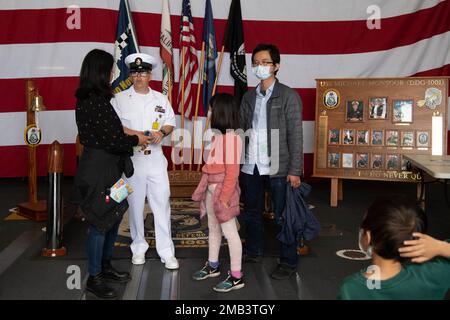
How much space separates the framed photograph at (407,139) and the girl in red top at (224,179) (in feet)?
8.15

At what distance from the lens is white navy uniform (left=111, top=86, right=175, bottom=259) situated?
305 cm

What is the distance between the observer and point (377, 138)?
4895mm

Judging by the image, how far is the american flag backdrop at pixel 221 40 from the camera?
18.6 feet

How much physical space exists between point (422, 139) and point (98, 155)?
3197 mm

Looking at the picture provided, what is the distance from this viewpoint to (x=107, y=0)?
18.5 ft

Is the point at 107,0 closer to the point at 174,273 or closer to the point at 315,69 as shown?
the point at 315,69

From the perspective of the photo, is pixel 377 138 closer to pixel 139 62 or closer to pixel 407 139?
pixel 407 139

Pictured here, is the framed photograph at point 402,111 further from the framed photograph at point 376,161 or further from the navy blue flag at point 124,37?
the navy blue flag at point 124,37

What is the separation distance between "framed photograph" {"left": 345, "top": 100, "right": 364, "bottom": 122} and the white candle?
2.08 feet

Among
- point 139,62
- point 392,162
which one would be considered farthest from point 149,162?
point 392,162

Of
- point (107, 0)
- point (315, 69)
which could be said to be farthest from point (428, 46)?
point (107, 0)

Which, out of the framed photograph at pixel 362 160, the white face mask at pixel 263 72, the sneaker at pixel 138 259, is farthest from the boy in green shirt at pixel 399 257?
the framed photograph at pixel 362 160

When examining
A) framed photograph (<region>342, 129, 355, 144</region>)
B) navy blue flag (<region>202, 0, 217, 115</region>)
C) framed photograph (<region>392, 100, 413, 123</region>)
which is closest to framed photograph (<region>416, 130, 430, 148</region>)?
framed photograph (<region>392, 100, 413, 123</region>)
